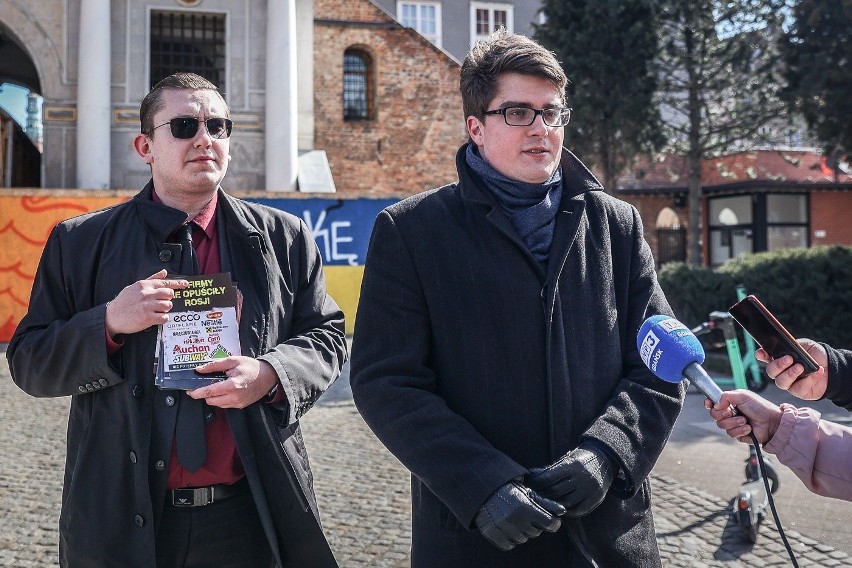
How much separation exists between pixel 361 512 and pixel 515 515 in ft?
13.3

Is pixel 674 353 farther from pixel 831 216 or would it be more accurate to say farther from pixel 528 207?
pixel 831 216

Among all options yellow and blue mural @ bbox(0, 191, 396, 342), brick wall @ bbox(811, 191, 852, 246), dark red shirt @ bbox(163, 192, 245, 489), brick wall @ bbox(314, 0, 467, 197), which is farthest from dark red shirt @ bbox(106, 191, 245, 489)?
brick wall @ bbox(811, 191, 852, 246)

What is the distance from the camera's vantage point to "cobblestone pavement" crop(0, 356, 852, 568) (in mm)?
5113

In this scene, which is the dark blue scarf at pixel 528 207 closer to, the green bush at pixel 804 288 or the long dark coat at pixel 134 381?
the long dark coat at pixel 134 381

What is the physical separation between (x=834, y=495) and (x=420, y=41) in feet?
84.2

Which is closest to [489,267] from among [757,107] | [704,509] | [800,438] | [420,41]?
[800,438]

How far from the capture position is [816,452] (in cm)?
217

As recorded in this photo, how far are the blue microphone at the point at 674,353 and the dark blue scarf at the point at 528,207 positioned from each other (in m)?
0.51

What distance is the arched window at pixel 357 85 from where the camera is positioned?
26359 mm

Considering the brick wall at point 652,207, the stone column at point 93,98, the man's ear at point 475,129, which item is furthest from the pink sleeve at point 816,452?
the brick wall at point 652,207

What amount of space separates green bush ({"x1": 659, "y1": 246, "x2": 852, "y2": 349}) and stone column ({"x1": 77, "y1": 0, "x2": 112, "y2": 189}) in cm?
1259

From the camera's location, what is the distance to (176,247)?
2809 millimetres

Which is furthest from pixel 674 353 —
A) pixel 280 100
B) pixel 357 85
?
pixel 357 85

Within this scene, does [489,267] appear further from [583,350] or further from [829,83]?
[829,83]
